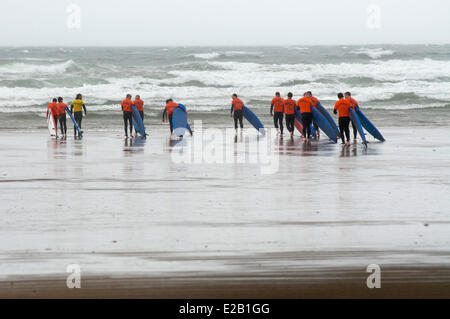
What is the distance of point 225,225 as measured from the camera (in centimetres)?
972

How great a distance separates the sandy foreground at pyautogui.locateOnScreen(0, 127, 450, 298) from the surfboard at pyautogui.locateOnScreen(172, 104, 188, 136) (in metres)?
6.12

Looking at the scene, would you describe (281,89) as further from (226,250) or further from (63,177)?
(226,250)

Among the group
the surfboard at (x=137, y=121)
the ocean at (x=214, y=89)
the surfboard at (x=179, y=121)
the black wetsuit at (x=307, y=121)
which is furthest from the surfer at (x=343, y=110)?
the ocean at (x=214, y=89)

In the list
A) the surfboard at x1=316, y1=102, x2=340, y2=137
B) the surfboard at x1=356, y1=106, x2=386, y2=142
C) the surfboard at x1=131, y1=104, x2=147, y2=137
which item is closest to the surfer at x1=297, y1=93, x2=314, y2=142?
the surfboard at x1=316, y1=102, x2=340, y2=137

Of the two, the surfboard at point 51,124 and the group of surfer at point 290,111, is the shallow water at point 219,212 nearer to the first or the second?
the group of surfer at point 290,111

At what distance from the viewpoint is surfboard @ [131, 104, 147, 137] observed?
74.2 ft

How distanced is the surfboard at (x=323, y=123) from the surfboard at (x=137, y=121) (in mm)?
5506

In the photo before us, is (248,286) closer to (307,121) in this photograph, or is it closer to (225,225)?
(225,225)

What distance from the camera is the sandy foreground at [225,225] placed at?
732 centimetres

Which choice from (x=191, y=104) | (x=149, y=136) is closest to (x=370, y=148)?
(x=149, y=136)

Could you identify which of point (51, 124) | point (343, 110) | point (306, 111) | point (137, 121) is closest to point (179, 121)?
point (137, 121)

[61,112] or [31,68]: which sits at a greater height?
[31,68]

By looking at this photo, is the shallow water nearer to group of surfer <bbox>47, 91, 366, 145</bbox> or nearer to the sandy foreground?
the sandy foreground

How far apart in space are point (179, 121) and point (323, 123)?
4943mm
